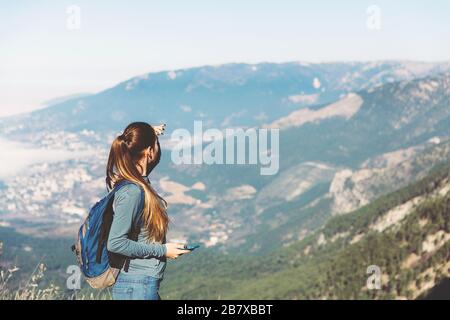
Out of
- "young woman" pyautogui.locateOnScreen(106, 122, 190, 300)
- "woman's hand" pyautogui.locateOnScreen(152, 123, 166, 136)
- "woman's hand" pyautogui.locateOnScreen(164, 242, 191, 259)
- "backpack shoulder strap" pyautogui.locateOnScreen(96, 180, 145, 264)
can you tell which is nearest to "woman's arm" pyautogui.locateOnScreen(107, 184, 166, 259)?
"young woman" pyautogui.locateOnScreen(106, 122, 190, 300)

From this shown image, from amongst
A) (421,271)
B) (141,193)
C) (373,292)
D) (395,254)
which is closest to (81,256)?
(141,193)

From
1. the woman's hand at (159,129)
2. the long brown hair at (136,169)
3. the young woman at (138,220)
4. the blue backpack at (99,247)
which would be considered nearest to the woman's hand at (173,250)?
the young woman at (138,220)

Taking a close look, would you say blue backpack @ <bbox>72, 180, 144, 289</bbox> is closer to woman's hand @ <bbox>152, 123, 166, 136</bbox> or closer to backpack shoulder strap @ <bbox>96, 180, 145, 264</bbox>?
backpack shoulder strap @ <bbox>96, 180, 145, 264</bbox>

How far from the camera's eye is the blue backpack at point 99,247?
923cm

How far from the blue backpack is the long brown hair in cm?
13

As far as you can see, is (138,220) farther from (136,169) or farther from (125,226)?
(136,169)

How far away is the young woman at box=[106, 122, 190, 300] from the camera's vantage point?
917cm

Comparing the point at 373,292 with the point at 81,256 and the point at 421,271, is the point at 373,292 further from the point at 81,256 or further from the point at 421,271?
the point at 81,256

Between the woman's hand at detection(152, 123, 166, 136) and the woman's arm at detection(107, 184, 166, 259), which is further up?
the woman's hand at detection(152, 123, 166, 136)

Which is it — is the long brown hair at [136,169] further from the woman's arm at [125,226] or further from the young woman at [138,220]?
the woman's arm at [125,226]

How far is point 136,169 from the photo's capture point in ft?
31.4

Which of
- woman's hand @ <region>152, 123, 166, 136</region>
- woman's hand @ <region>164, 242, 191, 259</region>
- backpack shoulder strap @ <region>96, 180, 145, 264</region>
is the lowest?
woman's hand @ <region>164, 242, 191, 259</region>
